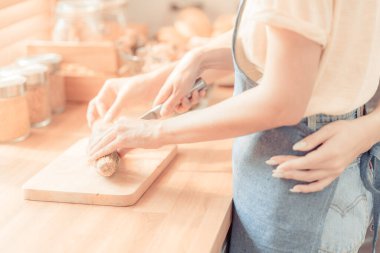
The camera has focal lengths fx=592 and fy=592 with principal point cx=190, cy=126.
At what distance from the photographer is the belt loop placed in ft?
2.93

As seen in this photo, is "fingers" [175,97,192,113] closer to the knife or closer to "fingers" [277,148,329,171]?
the knife

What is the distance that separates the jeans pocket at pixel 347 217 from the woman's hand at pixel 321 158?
0.05 metres

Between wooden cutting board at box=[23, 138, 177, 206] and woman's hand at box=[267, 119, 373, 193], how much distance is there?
242mm

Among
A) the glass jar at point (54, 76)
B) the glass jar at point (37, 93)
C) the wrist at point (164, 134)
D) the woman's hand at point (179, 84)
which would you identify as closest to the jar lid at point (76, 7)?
the glass jar at point (54, 76)

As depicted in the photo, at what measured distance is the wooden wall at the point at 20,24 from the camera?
143cm

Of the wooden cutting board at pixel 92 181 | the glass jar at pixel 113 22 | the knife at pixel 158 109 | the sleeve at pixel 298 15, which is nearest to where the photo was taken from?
the sleeve at pixel 298 15

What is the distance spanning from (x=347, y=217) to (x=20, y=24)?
3.22 feet

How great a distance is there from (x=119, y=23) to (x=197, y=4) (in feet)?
0.91

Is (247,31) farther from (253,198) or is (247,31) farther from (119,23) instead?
(119,23)

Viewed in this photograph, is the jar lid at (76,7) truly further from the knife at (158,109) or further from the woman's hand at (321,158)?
the woman's hand at (321,158)

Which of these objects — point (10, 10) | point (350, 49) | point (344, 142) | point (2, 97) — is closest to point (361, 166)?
point (344, 142)

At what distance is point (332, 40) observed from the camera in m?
0.79

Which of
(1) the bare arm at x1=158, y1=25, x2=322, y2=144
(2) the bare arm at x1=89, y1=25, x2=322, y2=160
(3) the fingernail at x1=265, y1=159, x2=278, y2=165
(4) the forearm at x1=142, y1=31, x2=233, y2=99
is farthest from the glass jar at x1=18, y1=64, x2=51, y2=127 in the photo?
(3) the fingernail at x1=265, y1=159, x2=278, y2=165

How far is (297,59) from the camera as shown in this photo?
75 cm
